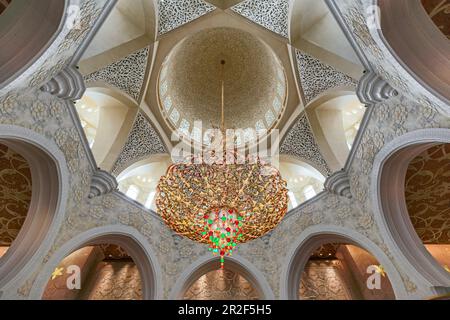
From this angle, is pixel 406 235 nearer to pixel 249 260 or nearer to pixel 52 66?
pixel 249 260

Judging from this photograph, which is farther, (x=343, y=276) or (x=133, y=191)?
(x=343, y=276)

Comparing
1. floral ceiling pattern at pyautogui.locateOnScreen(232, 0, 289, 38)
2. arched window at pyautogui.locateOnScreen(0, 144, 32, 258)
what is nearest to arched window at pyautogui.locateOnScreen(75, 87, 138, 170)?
arched window at pyautogui.locateOnScreen(0, 144, 32, 258)

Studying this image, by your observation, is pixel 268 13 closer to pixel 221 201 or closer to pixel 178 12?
pixel 178 12

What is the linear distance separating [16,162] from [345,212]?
7.17 m

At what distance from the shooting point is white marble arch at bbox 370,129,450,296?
5582mm

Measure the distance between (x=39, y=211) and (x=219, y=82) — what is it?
20.8 feet

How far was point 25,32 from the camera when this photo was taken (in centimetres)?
419

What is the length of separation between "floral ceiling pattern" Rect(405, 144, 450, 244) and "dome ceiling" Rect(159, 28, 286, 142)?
3.80 m

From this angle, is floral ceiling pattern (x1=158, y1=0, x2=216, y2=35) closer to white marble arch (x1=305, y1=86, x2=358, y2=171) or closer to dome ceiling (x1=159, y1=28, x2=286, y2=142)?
dome ceiling (x1=159, y1=28, x2=286, y2=142)

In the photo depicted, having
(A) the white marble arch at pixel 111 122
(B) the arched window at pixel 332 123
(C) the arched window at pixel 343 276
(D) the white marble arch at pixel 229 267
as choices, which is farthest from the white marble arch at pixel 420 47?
(C) the arched window at pixel 343 276

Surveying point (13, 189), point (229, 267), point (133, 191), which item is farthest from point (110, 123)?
point (229, 267)

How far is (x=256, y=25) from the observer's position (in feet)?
24.5

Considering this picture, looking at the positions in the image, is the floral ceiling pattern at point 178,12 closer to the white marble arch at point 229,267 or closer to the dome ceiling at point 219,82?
the dome ceiling at point 219,82
